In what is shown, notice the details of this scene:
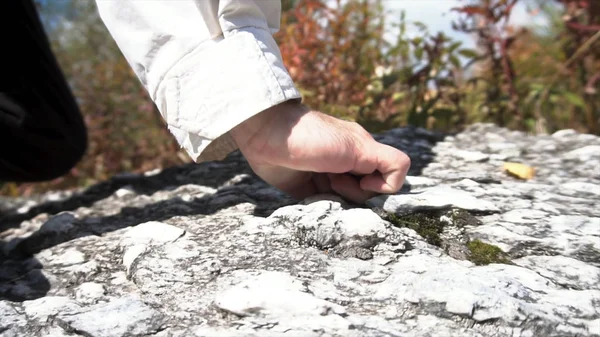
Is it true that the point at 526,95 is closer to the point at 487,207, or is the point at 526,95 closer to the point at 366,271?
the point at 487,207

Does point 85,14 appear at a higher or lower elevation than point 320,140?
higher

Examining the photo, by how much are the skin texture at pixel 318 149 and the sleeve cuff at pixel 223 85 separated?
0.04m

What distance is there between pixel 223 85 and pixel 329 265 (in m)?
0.44

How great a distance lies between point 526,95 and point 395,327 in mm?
2289

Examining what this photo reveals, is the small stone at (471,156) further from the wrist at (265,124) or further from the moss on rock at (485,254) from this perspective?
the wrist at (265,124)

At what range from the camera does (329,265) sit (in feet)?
3.55

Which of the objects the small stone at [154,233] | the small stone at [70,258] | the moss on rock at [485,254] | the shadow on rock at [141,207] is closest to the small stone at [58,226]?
the shadow on rock at [141,207]

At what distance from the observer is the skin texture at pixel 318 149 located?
116 centimetres

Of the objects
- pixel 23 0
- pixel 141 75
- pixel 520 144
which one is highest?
pixel 23 0

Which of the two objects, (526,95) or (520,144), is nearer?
(520,144)

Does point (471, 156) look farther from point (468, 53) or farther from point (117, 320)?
point (117, 320)

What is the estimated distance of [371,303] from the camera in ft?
3.15

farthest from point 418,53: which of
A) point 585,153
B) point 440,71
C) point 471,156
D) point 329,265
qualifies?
point 329,265

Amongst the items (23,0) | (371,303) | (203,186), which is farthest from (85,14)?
(371,303)
